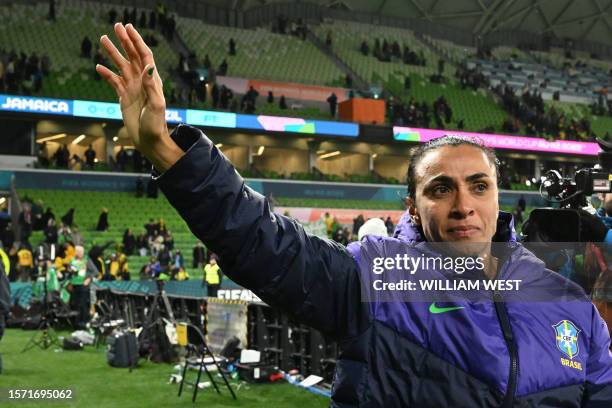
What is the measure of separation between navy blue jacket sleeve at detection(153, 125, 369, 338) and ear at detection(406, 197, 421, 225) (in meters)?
0.25

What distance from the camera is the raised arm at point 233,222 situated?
1426 mm

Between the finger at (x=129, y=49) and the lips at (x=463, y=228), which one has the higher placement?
the finger at (x=129, y=49)

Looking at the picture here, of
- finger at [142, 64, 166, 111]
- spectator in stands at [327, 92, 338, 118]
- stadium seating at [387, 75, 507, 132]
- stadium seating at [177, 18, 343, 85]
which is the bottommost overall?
finger at [142, 64, 166, 111]

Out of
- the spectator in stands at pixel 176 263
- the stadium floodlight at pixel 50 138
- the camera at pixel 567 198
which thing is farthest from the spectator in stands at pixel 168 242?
the camera at pixel 567 198

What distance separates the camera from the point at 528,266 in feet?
5.82

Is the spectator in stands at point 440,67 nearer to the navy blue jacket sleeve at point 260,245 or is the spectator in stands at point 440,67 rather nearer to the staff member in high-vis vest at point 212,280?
the staff member in high-vis vest at point 212,280

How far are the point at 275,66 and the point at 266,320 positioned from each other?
27.6 metres

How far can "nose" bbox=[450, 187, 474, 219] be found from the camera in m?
1.66

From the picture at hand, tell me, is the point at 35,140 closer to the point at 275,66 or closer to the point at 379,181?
the point at 275,66

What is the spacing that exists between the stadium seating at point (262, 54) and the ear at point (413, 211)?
3247 cm

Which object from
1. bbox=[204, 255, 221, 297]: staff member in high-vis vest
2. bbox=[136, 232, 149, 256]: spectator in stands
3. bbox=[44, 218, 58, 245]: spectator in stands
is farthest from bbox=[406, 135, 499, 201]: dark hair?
bbox=[136, 232, 149, 256]: spectator in stands

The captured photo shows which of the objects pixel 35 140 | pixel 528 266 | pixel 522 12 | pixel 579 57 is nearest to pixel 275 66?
pixel 35 140

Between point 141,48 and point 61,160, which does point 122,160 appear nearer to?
point 61,160

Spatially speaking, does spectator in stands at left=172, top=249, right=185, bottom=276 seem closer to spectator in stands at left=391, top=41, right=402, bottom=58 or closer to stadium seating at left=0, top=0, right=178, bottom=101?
stadium seating at left=0, top=0, right=178, bottom=101
